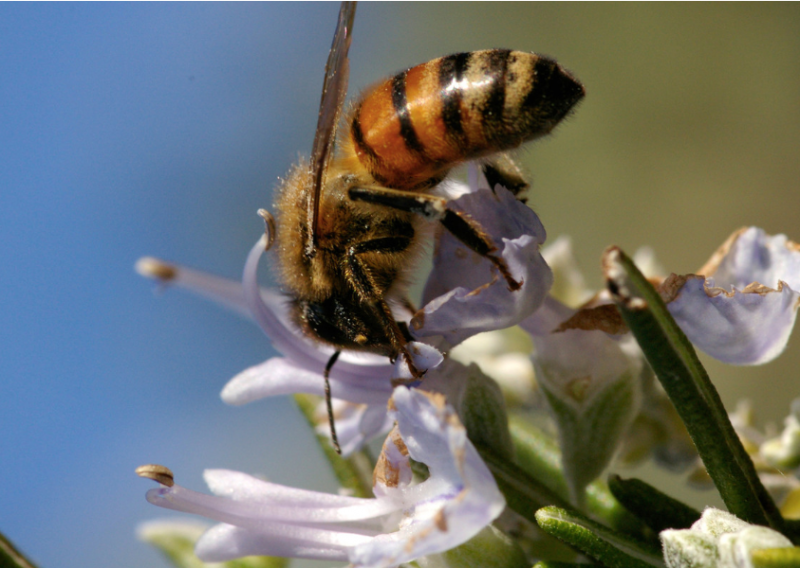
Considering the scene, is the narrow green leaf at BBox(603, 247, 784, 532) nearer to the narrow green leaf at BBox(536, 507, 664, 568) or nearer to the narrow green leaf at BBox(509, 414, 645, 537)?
the narrow green leaf at BBox(536, 507, 664, 568)

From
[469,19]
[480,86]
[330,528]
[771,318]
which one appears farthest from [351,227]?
[469,19]

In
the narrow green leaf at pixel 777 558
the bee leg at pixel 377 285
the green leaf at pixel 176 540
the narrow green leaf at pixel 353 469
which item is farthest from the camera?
the green leaf at pixel 176 540

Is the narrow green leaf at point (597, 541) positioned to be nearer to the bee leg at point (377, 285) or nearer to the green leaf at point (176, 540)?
the bee leg at point (377, 285)

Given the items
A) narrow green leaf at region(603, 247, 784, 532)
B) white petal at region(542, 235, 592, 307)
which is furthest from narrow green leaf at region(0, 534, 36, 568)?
white petal at region(542, 235, 592, 307)

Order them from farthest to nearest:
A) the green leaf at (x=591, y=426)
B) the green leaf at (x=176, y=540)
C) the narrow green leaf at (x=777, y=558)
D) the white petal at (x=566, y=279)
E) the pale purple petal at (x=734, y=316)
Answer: the white petal at (x=566, y=279) → the green leaf at (x=176, y=540) → the green leaf at (x=591, y=426) → the pale purple petal at (x=734, y=316) → the narrow green leaf at (x=777, y=558)

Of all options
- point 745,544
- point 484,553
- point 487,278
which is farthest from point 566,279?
point 745,544

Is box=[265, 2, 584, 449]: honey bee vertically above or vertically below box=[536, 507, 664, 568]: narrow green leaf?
above

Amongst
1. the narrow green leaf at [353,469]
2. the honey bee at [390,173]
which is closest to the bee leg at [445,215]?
the honey bee at [390,173]
